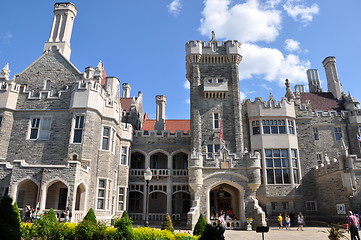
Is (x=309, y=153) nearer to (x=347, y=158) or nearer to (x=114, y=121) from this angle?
(x=347, y=158)

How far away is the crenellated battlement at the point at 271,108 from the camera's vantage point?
87.4 feet

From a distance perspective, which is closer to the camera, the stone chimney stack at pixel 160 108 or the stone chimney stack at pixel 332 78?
the stone chimney stack at pixel 332 78

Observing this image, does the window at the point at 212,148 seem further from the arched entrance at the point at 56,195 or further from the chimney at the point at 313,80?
the chimney at the point at 313,80

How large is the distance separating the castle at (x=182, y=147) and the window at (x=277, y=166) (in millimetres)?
91

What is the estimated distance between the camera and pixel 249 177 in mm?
22016

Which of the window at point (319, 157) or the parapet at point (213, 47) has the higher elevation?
the parapet at point (213, 47)

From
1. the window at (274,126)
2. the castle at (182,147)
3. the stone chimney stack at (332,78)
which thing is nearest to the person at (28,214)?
the castle at (182,147)

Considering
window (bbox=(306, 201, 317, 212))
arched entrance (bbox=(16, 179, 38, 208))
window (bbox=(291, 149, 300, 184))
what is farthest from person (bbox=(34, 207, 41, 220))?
window (bbox=(306, 201, 317, 212))

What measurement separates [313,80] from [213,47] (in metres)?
18.2

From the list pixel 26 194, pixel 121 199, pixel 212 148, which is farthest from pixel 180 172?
pixel 26 194

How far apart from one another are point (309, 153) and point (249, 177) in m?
8.37

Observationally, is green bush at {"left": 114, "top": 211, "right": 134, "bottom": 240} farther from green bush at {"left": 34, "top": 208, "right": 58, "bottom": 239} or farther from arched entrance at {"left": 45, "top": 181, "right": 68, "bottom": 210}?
arched entrance at {"left": 45, "top": 181, "right": 68, "bottom": 210}

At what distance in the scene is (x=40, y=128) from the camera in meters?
21.9

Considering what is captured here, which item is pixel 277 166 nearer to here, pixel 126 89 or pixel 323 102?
pixel 323 102
